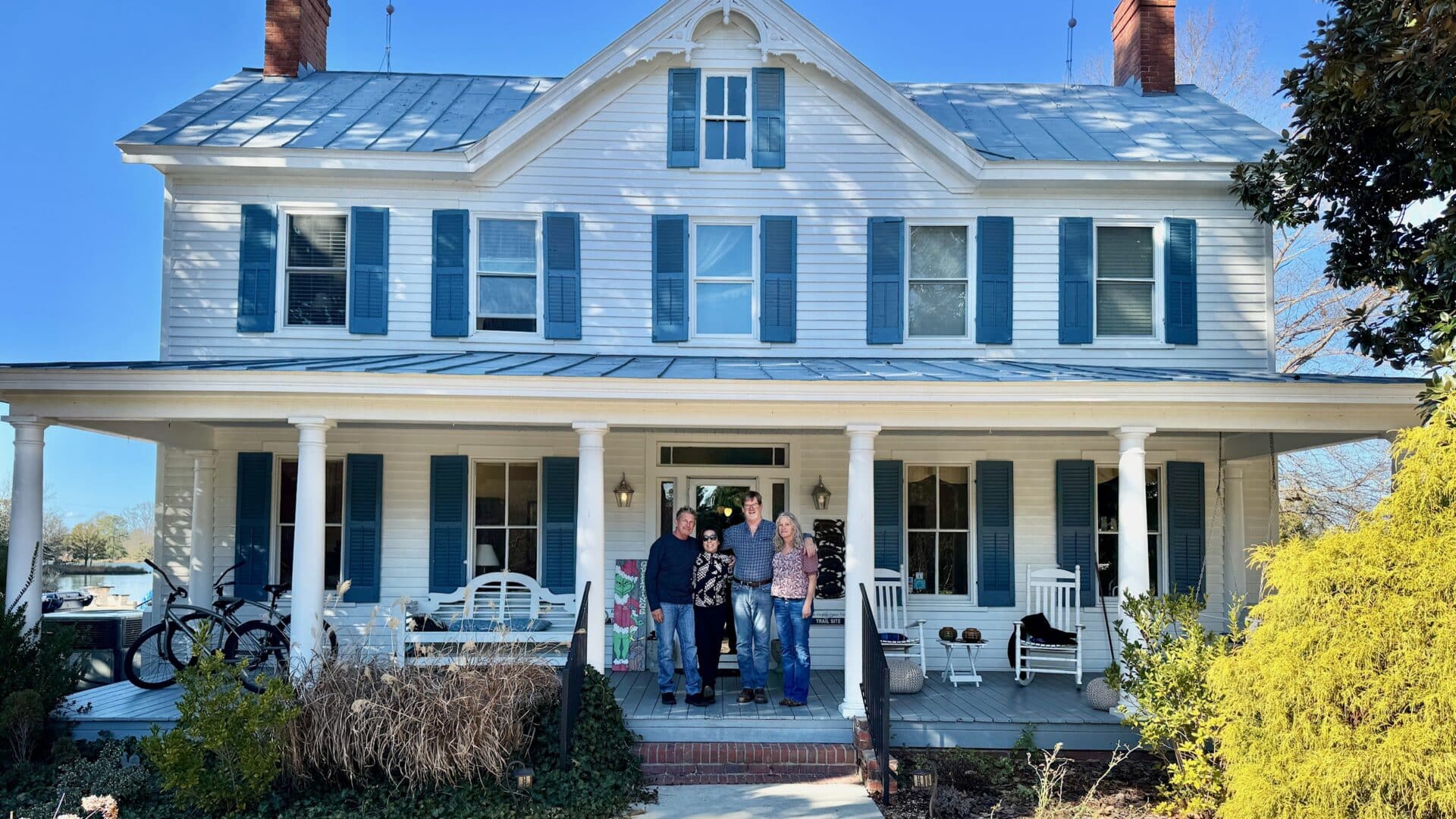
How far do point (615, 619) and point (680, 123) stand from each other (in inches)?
202

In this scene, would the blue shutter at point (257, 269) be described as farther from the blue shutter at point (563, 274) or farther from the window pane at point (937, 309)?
the window pane at point (937, 309)

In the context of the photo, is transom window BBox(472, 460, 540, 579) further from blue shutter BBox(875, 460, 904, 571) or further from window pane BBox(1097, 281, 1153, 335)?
window pane BBox(1097, 281, 1153, 335)

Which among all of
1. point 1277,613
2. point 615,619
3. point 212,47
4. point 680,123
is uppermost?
point 212,47

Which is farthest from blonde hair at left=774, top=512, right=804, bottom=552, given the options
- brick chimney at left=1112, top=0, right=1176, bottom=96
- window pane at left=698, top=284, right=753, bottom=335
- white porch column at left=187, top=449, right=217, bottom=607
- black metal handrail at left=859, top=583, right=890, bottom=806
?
brick chimney at left=1112, top=0, right=1176, bottom=96

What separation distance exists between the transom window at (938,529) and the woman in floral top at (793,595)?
9.33ft

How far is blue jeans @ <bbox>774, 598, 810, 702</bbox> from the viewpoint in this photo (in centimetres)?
823

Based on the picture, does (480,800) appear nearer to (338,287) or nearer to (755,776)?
(755,776)

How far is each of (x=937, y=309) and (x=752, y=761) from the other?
5.18 m

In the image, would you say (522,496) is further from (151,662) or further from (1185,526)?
(1185,526)

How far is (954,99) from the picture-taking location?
13016 millimetres

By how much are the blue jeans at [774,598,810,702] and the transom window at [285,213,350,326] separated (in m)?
5.53

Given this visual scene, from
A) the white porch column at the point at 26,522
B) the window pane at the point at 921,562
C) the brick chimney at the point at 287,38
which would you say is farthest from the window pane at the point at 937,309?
the brick chimney at the point at 287,38

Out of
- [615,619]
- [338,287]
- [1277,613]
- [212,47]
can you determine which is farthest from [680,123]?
[212,47]

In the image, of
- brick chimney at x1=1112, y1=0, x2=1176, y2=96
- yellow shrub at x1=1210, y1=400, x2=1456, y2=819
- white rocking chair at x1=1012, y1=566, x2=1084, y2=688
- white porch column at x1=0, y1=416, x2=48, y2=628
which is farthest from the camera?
brick chimney at x1=1112, y1=0, x2=1176, y2=96
